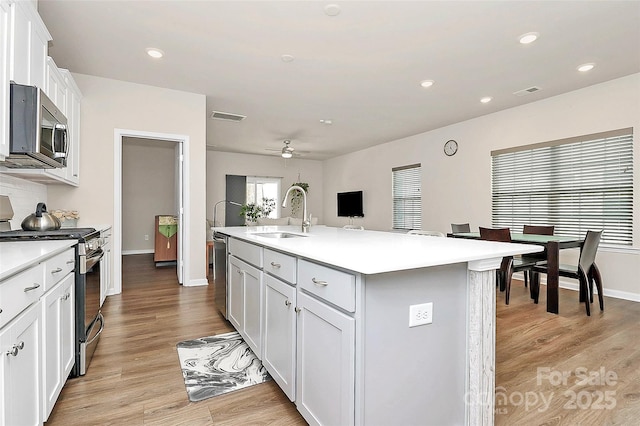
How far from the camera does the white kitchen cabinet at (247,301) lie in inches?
85.3

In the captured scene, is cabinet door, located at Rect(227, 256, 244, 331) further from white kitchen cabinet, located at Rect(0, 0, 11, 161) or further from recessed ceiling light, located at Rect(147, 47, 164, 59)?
recessed ceiling light, located at Rect(147, 47, 164, 59)

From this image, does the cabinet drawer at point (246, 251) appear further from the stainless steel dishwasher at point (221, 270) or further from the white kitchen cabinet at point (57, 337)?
the white kitchen cabinet at point (57, 337)

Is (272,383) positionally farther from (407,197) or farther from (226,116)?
(407,197)

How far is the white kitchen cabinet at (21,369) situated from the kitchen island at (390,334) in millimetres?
1068

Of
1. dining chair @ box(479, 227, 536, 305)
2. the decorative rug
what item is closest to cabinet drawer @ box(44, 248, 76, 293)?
the decorative rug

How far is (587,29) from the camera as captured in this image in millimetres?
2893

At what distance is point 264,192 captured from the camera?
957 cm

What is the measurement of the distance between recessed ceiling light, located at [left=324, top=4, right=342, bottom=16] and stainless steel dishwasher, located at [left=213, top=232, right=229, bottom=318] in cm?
206

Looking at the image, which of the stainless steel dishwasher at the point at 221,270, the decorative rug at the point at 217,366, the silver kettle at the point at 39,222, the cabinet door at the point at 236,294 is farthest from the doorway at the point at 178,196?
the decorative rug at the point at 217,366

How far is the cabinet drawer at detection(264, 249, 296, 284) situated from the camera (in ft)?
5.62

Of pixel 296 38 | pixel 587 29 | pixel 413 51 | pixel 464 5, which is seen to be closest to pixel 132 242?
pixel 296 38

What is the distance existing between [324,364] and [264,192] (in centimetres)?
839

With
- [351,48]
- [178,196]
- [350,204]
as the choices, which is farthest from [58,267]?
[350,204]

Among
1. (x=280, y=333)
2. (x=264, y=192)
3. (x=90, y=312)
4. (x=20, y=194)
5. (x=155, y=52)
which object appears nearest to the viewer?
(x=280, y=333)
